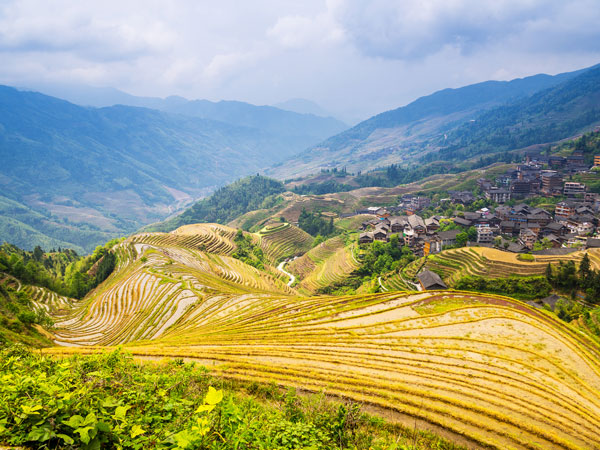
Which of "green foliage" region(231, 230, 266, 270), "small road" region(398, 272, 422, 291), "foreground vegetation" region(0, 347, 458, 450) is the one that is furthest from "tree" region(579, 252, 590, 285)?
"green foliage" region(231, 230, 266, 270)

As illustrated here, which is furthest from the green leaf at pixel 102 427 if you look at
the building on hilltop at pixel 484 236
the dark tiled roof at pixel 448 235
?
the building on hilltop at pixel 484 236

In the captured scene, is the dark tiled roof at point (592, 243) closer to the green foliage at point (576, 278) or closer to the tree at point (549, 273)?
the green foliage at point (576, 278)

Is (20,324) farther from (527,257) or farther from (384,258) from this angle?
(527,257)

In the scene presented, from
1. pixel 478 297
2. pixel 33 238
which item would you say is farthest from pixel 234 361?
pixel 33 238

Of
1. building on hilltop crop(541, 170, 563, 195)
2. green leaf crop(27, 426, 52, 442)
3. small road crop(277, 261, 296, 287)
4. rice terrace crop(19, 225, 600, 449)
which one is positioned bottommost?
small road crop(277, 261, 296, 287)

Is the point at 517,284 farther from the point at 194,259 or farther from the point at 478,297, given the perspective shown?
the point at 194,259

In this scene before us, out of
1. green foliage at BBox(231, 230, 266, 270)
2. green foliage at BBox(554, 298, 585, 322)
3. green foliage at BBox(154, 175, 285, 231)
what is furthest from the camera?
green foliage at BBox(154, 175, 285, 231)

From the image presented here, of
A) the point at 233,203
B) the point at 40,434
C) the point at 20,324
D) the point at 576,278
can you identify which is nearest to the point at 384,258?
the point at 576,278

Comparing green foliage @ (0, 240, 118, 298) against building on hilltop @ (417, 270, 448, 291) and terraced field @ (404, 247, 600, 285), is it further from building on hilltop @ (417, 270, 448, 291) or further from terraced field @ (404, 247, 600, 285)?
terraced field @ (404, 247, 600, 285)

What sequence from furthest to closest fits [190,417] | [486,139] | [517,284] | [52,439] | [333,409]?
[486,139]
[517,284]
[333,409]
[190,417]
[52,439]
